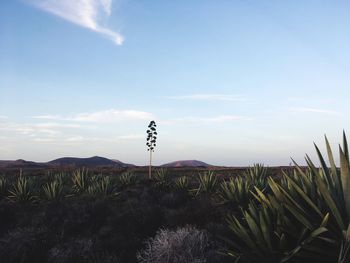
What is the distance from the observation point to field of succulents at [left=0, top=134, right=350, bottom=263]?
4.74m

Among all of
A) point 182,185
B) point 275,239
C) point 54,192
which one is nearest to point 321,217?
point 275,239

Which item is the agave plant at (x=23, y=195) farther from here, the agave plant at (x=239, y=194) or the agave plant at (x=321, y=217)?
the agave plant at (x=321, y=217)

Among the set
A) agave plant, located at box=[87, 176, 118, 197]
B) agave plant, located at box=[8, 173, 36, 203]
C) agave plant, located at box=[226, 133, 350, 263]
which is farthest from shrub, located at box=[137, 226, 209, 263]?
agave plant, located at box=[8, 173, 36, 203]

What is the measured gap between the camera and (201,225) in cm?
958

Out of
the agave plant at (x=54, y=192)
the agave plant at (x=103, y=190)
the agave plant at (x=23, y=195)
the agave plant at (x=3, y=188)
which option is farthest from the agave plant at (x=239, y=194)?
the agave plant at (x=3, y=188)

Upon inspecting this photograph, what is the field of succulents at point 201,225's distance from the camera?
4.74 m

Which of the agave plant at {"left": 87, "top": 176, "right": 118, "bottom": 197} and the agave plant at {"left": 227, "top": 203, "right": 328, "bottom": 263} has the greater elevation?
the agave plant at {"left": 87, "top": 176, "right": 118, "bottom": 197}

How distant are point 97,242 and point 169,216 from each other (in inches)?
94.1

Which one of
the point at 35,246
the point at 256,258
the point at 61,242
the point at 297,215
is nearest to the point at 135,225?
the point at 61,242

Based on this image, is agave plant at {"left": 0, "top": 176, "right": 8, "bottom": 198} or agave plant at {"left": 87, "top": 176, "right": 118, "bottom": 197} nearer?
agave plant at {"left": 87, "top": 176, "right": 118, "bottom": 197}

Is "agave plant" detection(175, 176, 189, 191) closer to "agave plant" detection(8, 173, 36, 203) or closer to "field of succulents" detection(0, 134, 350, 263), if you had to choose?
"field of succulents" detection(0, 134, 350, 263)

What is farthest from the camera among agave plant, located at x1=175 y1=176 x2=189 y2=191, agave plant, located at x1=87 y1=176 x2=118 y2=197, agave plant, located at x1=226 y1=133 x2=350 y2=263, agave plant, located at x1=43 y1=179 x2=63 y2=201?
agave plant, located at x1=175 y1=176 x2=189 y2=191

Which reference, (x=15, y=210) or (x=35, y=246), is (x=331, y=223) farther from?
(x=15, y=210)

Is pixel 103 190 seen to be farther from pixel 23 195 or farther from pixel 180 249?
pixel 180 249
